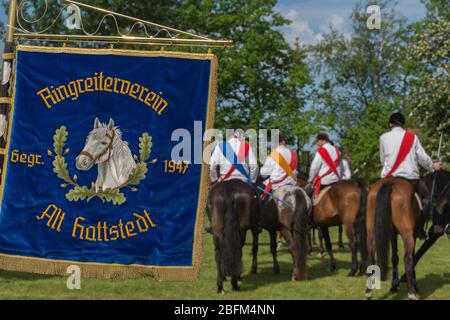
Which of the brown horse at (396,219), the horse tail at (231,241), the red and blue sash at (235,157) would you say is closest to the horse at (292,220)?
the red and blue sash at (235,157)

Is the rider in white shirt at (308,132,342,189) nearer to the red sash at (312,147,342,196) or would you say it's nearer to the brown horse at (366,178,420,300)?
the red sash at (312,147,342,196)

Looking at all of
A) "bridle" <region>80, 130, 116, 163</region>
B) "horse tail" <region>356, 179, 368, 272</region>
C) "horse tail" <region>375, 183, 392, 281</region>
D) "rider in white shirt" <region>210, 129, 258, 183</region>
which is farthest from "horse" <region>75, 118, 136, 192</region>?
"horse tail" <region>356, 179, 368, 272</region>

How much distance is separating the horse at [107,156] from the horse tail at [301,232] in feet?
10.9

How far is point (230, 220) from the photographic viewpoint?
10062 mm

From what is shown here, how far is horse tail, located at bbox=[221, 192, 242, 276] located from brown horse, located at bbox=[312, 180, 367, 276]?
9.32 feet

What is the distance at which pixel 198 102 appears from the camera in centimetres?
948

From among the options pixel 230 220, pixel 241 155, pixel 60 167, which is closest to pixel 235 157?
→ pixel 241 155

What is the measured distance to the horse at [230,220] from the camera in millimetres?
9883

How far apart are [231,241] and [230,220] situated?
0.33 m

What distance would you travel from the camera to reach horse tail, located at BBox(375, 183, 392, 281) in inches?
A: 367

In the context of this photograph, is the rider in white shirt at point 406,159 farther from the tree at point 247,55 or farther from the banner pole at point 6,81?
the tree at point 247,55
